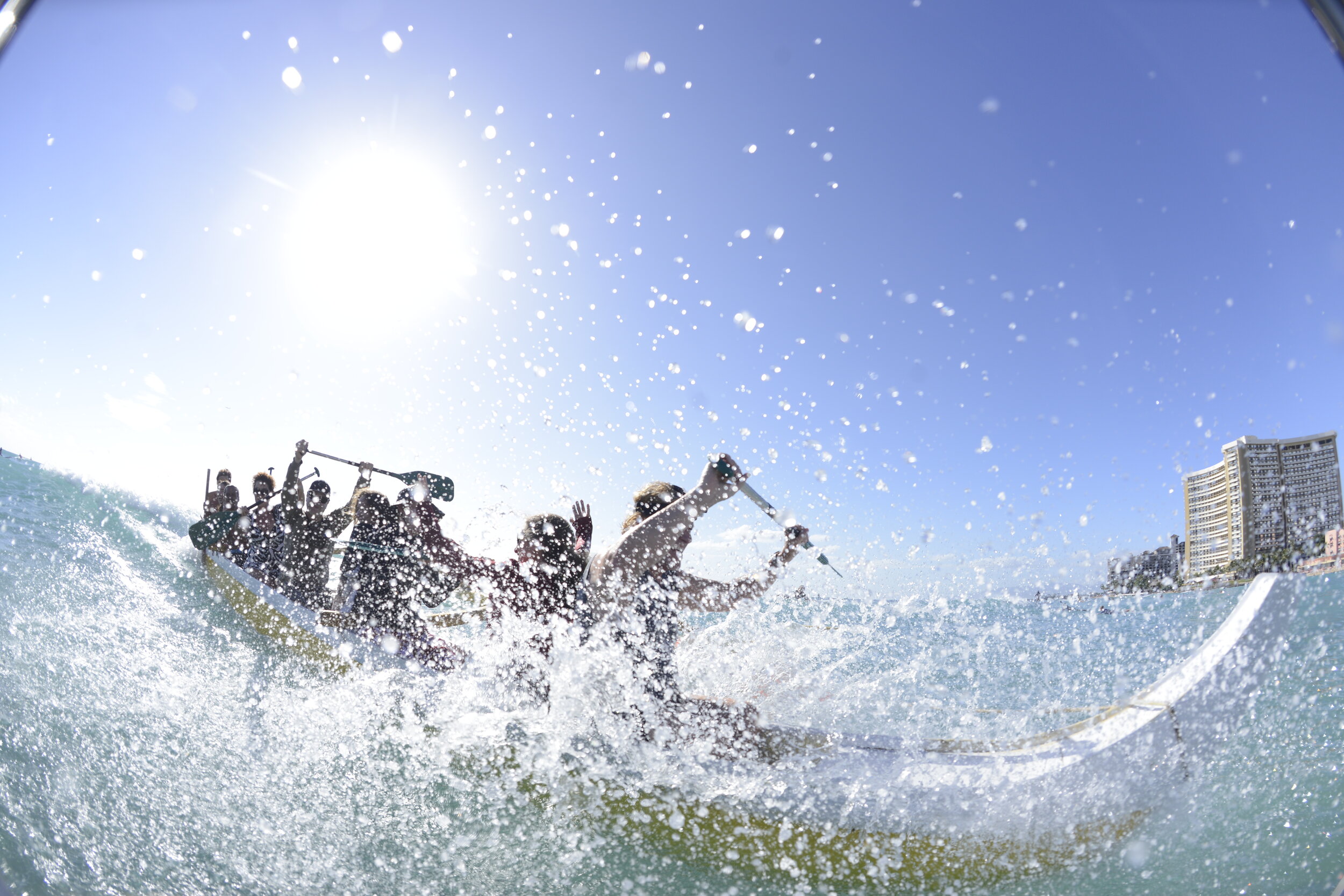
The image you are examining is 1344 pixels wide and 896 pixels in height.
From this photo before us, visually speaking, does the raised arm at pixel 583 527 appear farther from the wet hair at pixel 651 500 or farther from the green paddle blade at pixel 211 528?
the green paddle blade at pixel 211 528

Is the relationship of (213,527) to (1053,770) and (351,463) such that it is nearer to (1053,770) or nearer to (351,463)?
(351,463)

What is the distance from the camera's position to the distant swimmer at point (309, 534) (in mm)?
7008

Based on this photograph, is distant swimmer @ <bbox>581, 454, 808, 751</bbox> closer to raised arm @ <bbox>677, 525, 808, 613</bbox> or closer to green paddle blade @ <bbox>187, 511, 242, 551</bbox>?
raised arm @ <bbox>677, 525, 808, 613</bbox>

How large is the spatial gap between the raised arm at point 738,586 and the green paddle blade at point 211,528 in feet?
27.6

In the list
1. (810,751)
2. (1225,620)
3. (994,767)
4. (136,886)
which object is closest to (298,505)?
(136,886)

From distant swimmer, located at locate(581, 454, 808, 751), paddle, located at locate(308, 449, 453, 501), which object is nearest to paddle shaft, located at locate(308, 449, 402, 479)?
paddle, located at locate(308, 449, 453, 501)

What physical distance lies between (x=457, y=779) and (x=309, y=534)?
5147 mm

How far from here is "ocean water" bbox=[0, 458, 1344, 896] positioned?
2.59 metres

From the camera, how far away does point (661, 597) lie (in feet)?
9.17

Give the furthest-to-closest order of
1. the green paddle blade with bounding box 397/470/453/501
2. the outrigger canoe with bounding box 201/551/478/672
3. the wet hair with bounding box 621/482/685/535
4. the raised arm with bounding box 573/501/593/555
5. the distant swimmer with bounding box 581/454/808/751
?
the green paddle blade with bounding box 397/470/453/501 < the outrigger canoe with bounding box 201/551/478/672 < the raised arm with bounding box 573/501/593/555 < the wet hair with bounding box 621/482/685/535 < the distant swimmer with bounding box 581/454/808/751

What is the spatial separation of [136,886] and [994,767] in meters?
3.90

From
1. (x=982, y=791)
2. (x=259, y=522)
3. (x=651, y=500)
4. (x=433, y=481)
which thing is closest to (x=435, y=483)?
(x=433, y=481)

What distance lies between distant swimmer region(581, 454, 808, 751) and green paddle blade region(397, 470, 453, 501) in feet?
15.3

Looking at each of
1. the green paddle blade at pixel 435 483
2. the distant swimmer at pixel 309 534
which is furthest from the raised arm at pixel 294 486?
the green paddle blade at pixel 435 483
